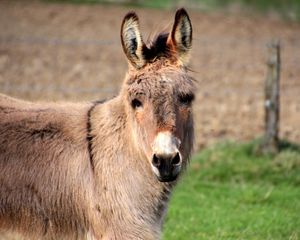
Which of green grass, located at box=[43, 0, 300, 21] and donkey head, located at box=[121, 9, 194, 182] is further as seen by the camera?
green grass, located at box=[43, 0, 300, 21]

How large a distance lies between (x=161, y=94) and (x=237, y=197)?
4065 millimetres

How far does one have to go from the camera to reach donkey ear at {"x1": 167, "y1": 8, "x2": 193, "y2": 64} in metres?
5.17

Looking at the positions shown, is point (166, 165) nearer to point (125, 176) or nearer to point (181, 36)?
point (125, 176)

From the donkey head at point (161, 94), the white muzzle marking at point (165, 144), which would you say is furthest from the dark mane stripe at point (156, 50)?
the white muzzle marking at point (165, 144)

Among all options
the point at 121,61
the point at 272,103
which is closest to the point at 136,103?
the point at 272,103

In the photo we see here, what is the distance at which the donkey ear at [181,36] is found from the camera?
5168 millimetres

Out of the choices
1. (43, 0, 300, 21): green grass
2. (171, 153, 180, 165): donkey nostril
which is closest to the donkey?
(171, 153, 180, 165): donkey nostril

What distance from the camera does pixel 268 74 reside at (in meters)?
10.0

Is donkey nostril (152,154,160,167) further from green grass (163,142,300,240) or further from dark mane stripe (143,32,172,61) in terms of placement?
green grass (163,142,300,240)

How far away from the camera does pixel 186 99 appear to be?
16.5 ft

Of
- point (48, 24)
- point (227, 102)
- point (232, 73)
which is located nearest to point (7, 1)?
point (48, 24)

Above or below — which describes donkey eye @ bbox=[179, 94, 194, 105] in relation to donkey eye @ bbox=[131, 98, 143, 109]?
above

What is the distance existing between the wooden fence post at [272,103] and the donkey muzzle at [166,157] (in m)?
5.49

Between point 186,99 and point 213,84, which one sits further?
point 213,84
